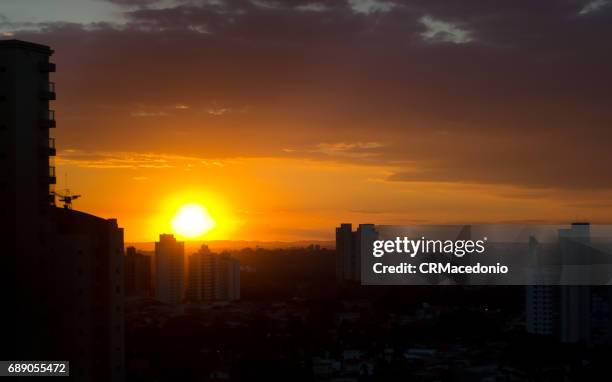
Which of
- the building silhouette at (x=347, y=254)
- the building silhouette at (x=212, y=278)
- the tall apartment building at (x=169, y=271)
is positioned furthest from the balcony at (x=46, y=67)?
the building silhouette at (x=212, y=278)

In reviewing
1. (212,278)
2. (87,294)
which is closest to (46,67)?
(87,294)

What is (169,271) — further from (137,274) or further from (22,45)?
(22,45)

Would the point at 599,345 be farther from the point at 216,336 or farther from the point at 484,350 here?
the point at 216,336

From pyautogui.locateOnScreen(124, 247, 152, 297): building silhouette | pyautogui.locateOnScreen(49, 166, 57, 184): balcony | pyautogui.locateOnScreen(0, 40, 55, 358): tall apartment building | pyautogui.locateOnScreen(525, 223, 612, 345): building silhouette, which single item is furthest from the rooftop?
pyautogui.locateOnScreen(124, 247, 152, 297): building silhouette

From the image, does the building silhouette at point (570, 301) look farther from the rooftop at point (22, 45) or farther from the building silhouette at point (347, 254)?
the building silhouette at point (347, 254)

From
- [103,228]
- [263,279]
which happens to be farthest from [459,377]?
[263,279]

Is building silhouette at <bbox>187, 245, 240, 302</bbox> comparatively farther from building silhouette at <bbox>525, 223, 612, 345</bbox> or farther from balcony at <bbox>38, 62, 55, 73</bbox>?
balcony at <bbox>38, 62, 55, 73</bbox>
